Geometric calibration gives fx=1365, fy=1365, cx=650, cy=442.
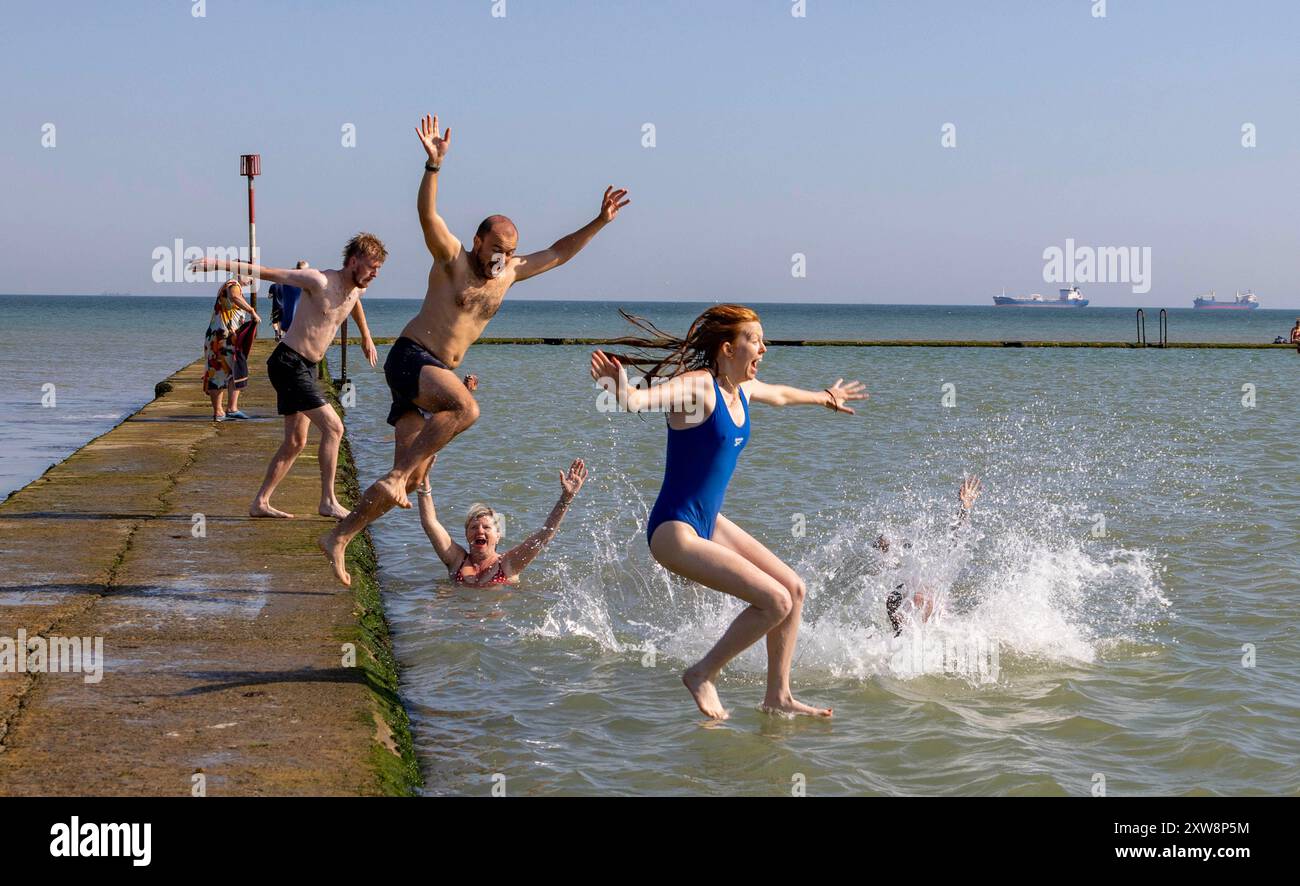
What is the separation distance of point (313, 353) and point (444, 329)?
8.05 feet

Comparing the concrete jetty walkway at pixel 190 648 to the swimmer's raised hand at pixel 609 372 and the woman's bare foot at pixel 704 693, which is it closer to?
the woman's bare foot at pixel 704 693

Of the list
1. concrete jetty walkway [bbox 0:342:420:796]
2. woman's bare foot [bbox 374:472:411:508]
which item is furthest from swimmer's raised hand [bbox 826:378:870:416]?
concrete jetty walkway [bbox 0:342:420:796]

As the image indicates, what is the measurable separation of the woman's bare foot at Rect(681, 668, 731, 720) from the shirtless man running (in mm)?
4116

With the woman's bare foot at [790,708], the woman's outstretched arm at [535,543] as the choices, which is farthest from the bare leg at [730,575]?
the woman's outstretched arm at [535,543]

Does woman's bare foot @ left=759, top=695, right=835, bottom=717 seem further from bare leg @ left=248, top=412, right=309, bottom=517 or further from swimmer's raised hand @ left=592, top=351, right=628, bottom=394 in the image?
bare leg @ left=248, top=412, right=309, bottom=517

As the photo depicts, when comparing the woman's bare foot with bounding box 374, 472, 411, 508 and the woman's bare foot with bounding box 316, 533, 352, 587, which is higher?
the woman's bare foot with bounding box 374, 472, 411, 508

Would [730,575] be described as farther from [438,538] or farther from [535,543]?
[438,538]

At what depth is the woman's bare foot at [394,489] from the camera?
7.26m

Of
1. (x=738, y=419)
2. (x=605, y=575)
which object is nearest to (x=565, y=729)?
(x=738, y=419)

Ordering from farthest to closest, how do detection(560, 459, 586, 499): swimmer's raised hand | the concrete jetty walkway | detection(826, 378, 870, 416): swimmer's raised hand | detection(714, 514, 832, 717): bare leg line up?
detection(560, 459, 586, 499): swimmer's raised hand, detection(826, 378, 870, 416): swimmer's raised hand, detection(714, 514, 832, 717): bare leg, the concrete jetty walkway

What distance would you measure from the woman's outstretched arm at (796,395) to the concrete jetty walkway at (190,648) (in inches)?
86.8

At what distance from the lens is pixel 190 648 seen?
6.38m

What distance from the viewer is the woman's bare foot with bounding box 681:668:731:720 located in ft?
21.0

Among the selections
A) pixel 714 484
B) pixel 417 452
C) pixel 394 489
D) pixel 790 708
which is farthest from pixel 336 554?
pixel 790 708
